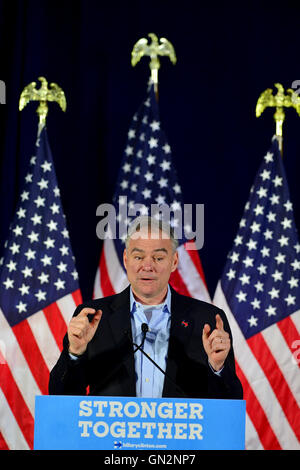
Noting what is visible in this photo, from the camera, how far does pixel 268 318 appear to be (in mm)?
4750

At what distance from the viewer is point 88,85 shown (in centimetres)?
569

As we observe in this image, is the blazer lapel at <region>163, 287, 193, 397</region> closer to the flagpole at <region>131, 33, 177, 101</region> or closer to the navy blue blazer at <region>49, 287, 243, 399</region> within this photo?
the navy blue blazer at <region>49, 287, 243, 399</region>

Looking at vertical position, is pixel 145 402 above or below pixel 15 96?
below

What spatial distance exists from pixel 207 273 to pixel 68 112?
175cm

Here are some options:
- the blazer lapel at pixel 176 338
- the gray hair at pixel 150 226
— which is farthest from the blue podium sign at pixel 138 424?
the gray hair at pixel 150 226

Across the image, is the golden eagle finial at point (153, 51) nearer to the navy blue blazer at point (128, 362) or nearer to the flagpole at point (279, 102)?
the flagpole at point (279, 102)

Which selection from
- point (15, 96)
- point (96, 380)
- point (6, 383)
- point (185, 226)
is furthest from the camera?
point (15, 96)

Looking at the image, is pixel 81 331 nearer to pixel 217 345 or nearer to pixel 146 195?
pixel 217 345

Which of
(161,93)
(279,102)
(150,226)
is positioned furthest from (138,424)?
(161,93)

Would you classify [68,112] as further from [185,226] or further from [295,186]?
[295,186]

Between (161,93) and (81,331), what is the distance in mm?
3595

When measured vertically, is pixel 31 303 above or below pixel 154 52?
below

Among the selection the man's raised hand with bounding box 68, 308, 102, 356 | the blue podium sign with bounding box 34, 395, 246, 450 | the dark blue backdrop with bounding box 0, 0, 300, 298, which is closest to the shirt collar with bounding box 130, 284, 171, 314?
the man's raised hand with bounding box 68, 308, 102, 356

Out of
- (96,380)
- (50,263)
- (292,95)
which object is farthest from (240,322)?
(96,380)
